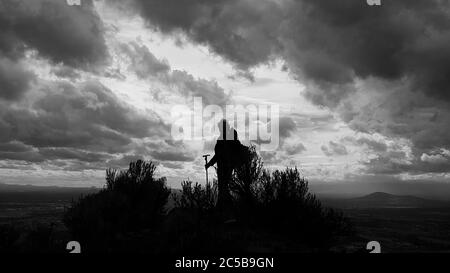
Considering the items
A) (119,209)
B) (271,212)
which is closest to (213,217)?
(271,212)

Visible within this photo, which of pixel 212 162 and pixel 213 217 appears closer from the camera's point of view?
pixel 213 217

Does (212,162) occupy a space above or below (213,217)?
above

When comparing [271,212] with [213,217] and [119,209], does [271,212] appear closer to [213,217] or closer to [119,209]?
[213,217]

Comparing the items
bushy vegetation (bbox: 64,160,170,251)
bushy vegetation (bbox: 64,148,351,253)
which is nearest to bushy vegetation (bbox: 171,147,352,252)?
bushy vegetation (bbox: 64,148,351,253)

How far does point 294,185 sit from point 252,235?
392 cm

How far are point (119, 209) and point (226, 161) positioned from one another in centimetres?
684

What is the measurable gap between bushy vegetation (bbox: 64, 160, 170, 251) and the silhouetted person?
4661mm

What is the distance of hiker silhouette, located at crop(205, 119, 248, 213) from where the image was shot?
70.1 ft

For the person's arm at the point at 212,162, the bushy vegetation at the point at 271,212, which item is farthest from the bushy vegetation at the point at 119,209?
the person's arm at the point at 212,162

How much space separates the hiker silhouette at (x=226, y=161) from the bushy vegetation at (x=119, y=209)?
15.3 ft

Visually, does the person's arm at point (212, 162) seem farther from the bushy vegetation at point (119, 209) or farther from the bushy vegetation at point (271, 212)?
the bushy vegetation at point (119, 209)

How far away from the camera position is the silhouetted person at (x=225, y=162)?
70.0 feet

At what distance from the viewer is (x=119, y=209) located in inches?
778
